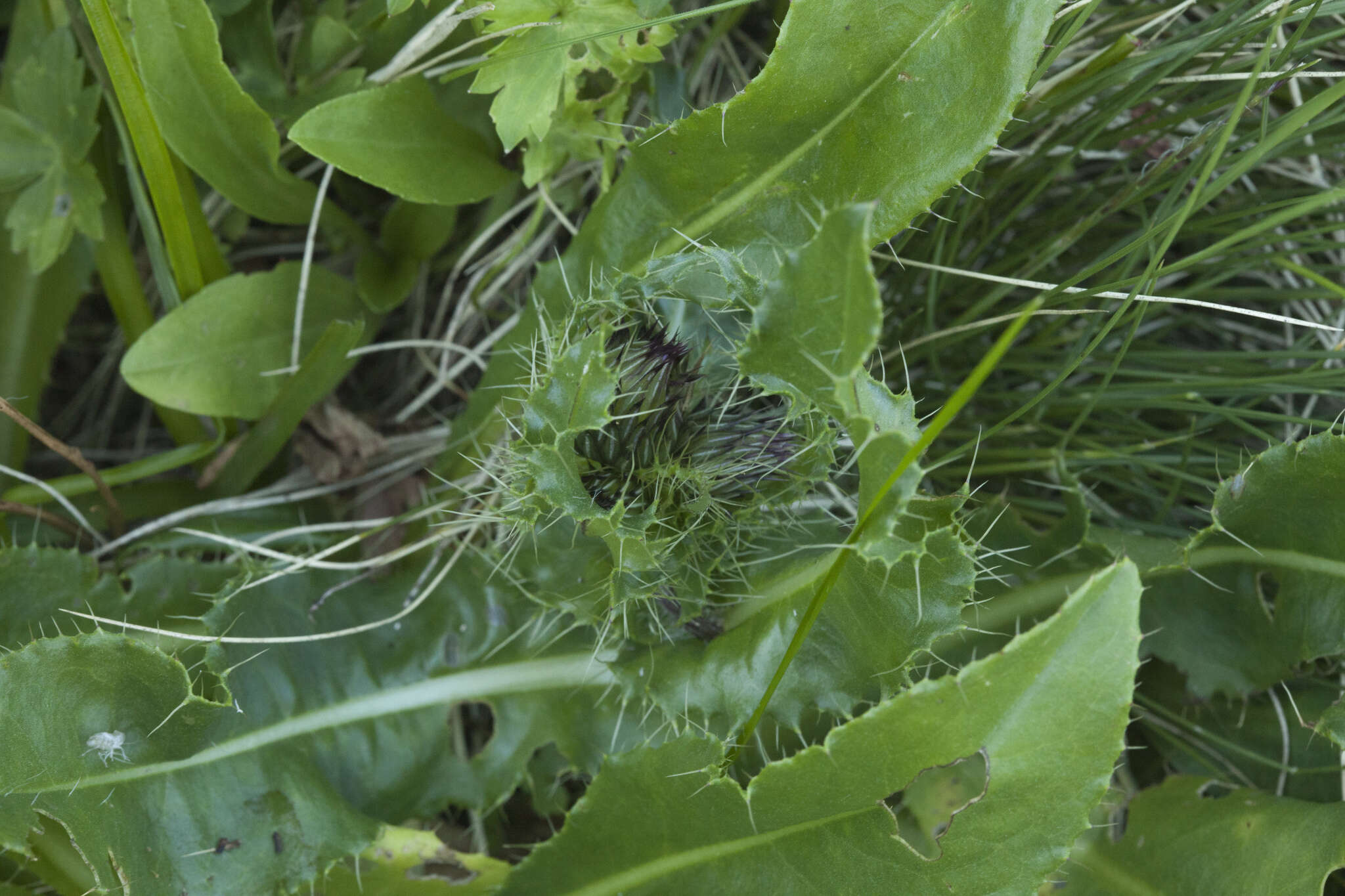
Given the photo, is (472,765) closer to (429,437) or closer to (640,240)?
(429,437)

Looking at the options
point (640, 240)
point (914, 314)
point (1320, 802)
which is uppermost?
point (640, 240)

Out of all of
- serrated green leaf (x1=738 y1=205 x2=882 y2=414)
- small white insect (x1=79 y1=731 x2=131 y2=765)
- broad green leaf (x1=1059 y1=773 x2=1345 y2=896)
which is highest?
serrated green leaf (x1=738 y1=205 x2=882 y2=414)

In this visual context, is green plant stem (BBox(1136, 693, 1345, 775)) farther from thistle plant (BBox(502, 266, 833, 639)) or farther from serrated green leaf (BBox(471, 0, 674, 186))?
serrated green leaf (BBox(471, 0, 674, 186))

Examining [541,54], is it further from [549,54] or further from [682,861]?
[682,861]

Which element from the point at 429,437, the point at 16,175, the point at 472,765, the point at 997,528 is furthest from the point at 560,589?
the point at 16,175

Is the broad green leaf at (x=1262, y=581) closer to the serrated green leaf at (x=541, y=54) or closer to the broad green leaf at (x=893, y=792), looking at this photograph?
the broad green leaf at (x=893, y=792)

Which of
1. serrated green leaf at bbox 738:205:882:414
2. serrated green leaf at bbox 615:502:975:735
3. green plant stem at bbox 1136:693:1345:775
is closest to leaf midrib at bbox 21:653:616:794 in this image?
serrated green leaf at bbox 615:502:975:735
